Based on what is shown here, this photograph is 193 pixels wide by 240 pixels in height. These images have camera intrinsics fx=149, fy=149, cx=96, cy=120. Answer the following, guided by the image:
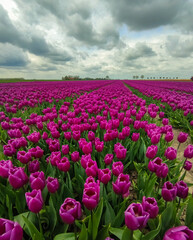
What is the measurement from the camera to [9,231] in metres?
0.93

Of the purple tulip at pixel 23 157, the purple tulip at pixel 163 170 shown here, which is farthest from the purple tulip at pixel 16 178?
the purple tulip at pixel 163 170

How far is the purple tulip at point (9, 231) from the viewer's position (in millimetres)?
923

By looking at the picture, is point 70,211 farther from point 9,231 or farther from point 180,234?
point 180,234

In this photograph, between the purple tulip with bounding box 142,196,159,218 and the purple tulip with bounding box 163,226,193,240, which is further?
the purple tulip with bounding box 142,196,159,218

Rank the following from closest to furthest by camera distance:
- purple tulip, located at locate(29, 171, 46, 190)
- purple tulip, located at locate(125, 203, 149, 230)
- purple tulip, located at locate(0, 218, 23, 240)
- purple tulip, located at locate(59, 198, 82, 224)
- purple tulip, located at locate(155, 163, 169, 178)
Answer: purple tulip, located at locate(0, 218, 23, 240), purple tulip, located at locate(125, 203, 149, 230), purple tulip, located at locate(59, 198, 82, 224), purple tulip, located at locate(29, 171, 46, 190), purple tulip, located at locate(155, 163, 169, 178)

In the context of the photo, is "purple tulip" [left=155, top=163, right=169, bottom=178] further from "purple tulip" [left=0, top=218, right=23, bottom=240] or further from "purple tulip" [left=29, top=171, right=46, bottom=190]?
"purple tulip" [left=0, top=218, right=23, bottom=240]

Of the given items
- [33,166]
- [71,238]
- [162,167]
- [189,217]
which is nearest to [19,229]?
[71,238]

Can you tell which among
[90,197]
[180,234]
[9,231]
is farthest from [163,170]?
[9,231]

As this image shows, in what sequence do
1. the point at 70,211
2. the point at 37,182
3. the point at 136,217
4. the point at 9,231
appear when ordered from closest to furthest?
1. the point at 9,231
2. the point at 136,217
3. the point at 70,211
4. the point at 37,182

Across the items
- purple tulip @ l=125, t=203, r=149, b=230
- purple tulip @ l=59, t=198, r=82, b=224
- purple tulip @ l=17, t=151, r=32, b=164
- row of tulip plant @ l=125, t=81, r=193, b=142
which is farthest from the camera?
row of tulip plant @ l=125, t=81, r=193, b=142

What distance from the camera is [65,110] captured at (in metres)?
4.93

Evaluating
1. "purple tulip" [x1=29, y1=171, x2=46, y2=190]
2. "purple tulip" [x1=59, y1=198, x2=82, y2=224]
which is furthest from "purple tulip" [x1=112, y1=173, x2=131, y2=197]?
"purple tulip" [x1=29, y1=171, x2=46, y2=190]

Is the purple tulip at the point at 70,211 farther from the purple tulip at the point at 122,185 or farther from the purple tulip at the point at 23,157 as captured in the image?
the purple tulip at the point at 23,157

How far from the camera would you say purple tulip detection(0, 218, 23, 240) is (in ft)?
3.03
